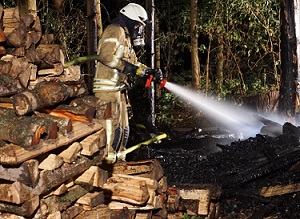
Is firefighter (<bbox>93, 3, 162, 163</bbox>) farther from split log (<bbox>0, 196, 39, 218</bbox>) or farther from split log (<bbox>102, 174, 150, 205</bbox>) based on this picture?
split log (<bbox>0, 196, 39, 218</bbox>)

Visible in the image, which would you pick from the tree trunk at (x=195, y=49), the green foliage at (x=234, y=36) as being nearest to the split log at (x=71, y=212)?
the green foliage at (x=234, y=36)

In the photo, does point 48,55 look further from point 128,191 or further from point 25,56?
point 128,191

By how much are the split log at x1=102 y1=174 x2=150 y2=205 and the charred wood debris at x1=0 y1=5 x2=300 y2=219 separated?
0.4 inches

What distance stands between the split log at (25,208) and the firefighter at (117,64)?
2.24m

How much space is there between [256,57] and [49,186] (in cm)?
1201

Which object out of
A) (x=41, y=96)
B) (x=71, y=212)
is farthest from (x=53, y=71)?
(x=71, y=212)

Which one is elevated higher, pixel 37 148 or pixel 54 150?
pixel 37 148

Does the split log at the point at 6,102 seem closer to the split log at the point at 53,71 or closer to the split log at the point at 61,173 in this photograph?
the split log at the point at 61,173

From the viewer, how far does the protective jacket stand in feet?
20.1

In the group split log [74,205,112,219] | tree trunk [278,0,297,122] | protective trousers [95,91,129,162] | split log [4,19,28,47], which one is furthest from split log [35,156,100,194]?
tree trunk [278,0,297,122]

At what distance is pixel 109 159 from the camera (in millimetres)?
6320

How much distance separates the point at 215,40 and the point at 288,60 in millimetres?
5870

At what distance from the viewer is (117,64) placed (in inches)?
Result: 244

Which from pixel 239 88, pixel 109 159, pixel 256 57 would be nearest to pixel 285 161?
pixel 109 159
